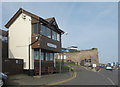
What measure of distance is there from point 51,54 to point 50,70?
3.14 metres

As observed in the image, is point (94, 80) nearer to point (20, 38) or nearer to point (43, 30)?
point (43, 30)

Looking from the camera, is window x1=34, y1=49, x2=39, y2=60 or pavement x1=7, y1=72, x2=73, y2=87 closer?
pavement x1=7, y1=72, x2=73, y2=87

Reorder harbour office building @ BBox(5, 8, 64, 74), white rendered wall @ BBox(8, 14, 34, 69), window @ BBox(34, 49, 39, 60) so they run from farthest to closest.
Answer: window @ BBox(34, 49, 39, 60) → white rendered wall @ BBox(8, 14, 34, 69) → harbour office building @ BBox(5, 8, 64, 74)

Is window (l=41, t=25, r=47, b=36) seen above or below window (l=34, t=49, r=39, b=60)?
above

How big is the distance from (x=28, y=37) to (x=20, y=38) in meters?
1.30

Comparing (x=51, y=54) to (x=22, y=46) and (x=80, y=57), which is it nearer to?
(x=22, y=46)

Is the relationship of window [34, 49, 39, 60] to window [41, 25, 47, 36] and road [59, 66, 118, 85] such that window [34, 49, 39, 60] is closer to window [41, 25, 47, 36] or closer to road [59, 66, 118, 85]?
window [41, 25, 47, 36]

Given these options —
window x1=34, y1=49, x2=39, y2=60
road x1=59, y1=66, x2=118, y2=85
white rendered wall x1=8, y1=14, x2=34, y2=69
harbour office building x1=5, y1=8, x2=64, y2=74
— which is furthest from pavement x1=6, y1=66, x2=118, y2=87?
white rendered wall x1=8, y1=14, x2=34, y2=69

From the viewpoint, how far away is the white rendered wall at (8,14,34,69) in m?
18.3

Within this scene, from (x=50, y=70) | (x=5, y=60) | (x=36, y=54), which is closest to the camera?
(x=5, y=60)

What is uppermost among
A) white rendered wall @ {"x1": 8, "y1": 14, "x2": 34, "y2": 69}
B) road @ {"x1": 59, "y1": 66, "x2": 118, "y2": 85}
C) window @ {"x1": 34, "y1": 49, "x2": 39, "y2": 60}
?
white rendered wall @ {"x1": 8, "y1": 14, "x2": 34, "y2": 69}

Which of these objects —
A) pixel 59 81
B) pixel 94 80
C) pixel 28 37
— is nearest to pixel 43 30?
pixel 28 37

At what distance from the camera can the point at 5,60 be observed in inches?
606

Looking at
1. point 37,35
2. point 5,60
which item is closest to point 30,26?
point 37,35
